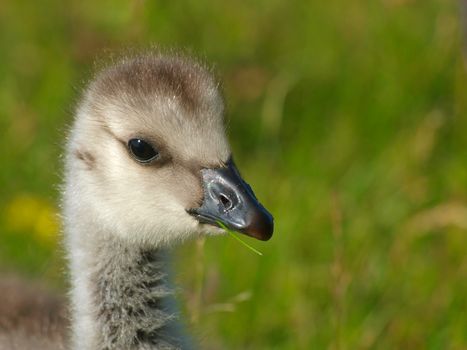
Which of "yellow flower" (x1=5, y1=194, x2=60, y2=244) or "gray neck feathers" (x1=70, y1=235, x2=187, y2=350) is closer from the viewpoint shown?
"gray neck feathers" (x1=70, y1=235, x2=187, y2=350)

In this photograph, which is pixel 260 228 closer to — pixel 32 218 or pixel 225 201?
pixel 225 201

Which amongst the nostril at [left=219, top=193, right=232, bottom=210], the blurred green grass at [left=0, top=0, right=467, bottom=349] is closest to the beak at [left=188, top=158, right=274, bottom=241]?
the nostril at [left=219, top=193, right=232, bottom=210]

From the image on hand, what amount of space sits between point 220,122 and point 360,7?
3532 millimetres

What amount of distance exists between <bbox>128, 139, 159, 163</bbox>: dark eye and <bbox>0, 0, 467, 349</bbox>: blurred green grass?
453mm

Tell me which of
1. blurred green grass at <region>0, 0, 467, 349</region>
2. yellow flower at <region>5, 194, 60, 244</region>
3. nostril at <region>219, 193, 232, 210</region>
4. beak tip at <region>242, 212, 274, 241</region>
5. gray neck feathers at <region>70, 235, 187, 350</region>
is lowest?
gray neck feathers at <region>70, 235, 187, 350</region>

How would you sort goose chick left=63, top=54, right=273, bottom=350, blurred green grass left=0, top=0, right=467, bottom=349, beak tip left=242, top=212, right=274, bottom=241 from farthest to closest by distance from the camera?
→ blurred green grass left=0, top=0, right=467, bottom=349
goose chick left=63, top=54, right=273, bottom=350
beak tip left=242, top=212, right=274, bottom=241

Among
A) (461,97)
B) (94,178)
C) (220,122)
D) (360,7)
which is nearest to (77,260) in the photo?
(94,178)

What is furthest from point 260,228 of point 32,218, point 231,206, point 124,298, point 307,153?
point 307,153

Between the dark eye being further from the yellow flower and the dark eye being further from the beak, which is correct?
the yellow flower

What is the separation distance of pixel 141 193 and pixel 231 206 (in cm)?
26

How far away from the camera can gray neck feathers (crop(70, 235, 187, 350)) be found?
3.63 m

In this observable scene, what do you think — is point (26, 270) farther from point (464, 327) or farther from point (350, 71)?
→ point (350, 71)

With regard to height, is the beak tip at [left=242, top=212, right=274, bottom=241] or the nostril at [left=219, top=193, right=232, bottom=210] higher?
the nostril at [left=219, top=193, right=232, bottom=210]

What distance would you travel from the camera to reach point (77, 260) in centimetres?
370
